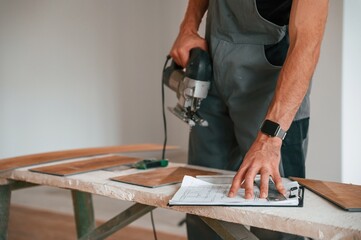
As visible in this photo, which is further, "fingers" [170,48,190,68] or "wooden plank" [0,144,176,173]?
"wooden plank" [0,144,176,173]

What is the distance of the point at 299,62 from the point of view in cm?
97

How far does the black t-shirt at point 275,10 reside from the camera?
1142 mm

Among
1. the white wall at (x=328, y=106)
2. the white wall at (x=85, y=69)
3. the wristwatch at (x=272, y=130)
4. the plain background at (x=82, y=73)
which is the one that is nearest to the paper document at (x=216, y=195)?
the wristwatch at (x=272, y=130)

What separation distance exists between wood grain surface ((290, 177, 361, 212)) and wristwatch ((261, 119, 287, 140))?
0.14m

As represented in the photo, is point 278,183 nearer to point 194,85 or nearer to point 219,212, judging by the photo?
point 219,212

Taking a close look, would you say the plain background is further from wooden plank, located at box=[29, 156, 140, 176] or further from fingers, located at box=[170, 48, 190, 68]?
fingers, located at box=[170, 48, 190, 68]

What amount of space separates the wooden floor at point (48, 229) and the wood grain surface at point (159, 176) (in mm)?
1214

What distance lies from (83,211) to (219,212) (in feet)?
3.39

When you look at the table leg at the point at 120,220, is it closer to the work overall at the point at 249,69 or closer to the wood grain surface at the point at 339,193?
the work overall at the point at 249,69

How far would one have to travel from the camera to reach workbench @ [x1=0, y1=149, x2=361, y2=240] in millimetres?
745

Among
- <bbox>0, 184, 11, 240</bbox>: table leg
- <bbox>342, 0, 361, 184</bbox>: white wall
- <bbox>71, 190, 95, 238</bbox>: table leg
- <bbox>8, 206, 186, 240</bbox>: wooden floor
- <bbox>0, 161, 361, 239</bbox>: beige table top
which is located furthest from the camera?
<bbox>8, 206, 186, 240</bbox>: wooden floor

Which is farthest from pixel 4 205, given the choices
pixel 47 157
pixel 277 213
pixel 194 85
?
pixel 277 213

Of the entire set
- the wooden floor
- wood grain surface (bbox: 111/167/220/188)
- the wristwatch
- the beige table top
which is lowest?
the wooden floor

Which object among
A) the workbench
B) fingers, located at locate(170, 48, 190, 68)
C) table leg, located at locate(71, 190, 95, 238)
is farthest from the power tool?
table leg, located at locate(71, 190, 95, 238)
